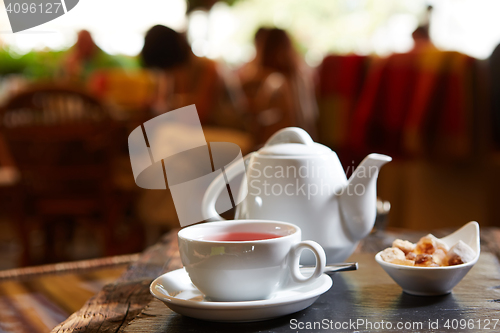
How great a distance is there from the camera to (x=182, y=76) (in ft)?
7.36

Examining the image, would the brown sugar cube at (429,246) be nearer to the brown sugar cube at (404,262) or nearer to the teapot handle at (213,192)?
the brown sugar cube at (404,262)

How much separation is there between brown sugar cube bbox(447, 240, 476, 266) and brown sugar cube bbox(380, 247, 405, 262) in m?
0.05

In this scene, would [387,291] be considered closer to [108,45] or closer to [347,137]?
[347,137]

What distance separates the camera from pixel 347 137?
199cm

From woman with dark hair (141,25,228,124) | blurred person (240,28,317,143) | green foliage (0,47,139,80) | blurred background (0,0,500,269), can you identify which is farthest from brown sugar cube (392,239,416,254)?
green foliage (0,47,139,80)

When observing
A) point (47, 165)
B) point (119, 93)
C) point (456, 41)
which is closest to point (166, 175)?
point (47, 165)

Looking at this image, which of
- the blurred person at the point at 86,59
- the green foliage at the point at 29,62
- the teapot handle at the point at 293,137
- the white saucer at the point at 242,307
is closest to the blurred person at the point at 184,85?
the blurred person at the point at 86,59

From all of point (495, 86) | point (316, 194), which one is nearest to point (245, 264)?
point (316, 194)

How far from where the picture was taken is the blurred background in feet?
5.07

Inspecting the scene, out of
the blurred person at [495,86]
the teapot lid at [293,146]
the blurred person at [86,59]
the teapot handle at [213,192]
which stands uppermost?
the blurred person at [86,59]

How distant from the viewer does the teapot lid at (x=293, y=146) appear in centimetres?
56

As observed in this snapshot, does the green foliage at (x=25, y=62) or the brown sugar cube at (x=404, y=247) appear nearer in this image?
the brown sugar cube at (x=404, y=247)

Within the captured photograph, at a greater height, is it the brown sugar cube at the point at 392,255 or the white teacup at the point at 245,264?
the white teacup at the point at 245,264

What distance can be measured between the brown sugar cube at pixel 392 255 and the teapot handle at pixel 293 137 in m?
0.16
